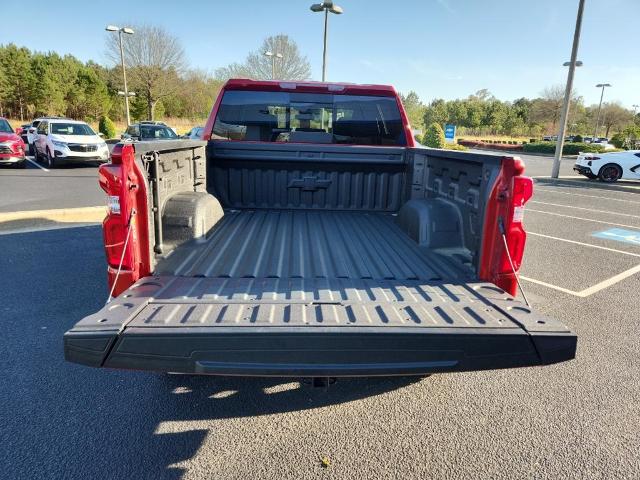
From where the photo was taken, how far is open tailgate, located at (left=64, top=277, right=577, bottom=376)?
1.92m

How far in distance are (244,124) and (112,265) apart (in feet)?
8.53

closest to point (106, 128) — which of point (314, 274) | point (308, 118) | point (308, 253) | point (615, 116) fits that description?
point (308, 118)

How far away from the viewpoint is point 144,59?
41781mm

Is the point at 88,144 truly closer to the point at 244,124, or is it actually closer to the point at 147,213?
the point at 244,124

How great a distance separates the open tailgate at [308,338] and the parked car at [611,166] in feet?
60.5

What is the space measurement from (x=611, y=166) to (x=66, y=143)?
814 inches

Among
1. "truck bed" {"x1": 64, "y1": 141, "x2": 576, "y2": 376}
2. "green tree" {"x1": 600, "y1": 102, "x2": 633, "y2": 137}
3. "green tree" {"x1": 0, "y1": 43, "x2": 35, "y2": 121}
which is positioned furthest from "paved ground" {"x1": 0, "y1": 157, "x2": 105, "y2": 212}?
"green tree" {"x1": 600, "y1": 102, "x2": 633, "y2": 137}

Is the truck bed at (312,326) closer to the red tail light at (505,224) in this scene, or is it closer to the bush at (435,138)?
the red tail light at (505,224)

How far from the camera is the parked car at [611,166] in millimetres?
16781

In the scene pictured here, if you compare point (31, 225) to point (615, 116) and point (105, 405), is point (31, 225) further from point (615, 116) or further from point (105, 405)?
point (615, 116)

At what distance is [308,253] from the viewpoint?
3262mm

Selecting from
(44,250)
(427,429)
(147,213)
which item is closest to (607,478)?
(427,429)

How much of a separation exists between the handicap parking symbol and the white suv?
52.7ft

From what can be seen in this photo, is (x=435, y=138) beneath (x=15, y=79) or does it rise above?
beneath
